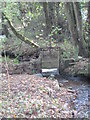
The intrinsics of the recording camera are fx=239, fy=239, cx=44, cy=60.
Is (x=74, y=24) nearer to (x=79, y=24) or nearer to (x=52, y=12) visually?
(x=79, y=24)

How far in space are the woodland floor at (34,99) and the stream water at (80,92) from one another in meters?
0.15

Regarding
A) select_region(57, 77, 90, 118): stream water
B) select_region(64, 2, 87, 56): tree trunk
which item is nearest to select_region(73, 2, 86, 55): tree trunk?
select_region(64, 2, 87, 56): tree trunk

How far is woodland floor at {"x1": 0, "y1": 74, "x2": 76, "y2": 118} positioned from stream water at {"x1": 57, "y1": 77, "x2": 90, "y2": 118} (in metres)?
0.15

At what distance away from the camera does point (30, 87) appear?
15.9ft

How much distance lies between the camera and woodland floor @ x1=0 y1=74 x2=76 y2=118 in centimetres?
359

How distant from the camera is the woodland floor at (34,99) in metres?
3.59

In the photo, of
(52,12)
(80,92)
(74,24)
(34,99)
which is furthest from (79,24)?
(34,99)

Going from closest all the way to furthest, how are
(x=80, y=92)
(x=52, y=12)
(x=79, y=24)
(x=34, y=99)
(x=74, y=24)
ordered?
(x=34, y=99) → (x=80, y=92) → (x=79, y=24) → (x=74, y=24) → (x=52, y=12)

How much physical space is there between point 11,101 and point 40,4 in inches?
233

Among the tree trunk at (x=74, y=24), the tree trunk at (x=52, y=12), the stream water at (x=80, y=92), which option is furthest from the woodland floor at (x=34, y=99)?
the tree trunk at (x=52, y=12)

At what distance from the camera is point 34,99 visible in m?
4.11

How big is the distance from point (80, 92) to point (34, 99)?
1542 mm

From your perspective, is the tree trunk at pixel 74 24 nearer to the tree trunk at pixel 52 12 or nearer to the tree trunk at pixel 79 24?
the tree trunk at pixel 79 24

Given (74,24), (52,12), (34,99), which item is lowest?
(34,99)
